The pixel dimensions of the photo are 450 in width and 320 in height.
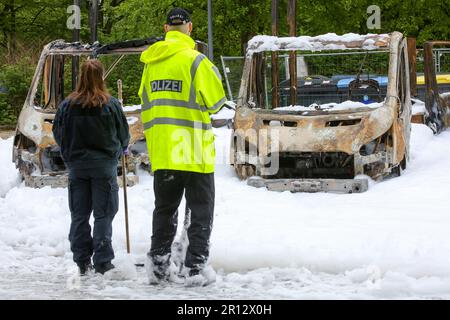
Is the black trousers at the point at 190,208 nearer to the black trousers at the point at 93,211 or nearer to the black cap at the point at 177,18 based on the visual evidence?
the black trousers at the point at 93,211

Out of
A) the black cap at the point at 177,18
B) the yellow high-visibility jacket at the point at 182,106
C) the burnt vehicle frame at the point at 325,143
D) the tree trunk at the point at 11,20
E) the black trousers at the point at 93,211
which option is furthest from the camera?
the tree trunk at the point at 11,20

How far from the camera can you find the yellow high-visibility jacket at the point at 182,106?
7418mm

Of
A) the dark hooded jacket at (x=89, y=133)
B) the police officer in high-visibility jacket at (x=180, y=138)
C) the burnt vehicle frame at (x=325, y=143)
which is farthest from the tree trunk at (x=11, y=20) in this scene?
the police officer in high-visibility jacket at (x=180, y=138)

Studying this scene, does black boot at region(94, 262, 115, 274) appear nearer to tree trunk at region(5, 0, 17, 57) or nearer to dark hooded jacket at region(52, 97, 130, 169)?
dark hooded jacket at region(52, 97, 130, 169)

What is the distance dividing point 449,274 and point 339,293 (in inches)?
40.8

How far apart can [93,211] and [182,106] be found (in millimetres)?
1319

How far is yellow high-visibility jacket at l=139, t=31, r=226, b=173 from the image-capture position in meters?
7.42

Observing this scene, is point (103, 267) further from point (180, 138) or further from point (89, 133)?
point (180, 138)

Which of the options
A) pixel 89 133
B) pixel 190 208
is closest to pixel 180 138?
pixel 190 208

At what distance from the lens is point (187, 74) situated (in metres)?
7.42

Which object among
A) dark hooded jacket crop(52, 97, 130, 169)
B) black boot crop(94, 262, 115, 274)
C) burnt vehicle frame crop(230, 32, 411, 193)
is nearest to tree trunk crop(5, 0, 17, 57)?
burnt vehicle frame crop(230, 32, 411, 193)

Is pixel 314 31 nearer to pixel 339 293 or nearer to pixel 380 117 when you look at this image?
pixel 380 117

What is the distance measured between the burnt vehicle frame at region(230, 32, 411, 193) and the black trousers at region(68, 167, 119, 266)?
12.8ft
